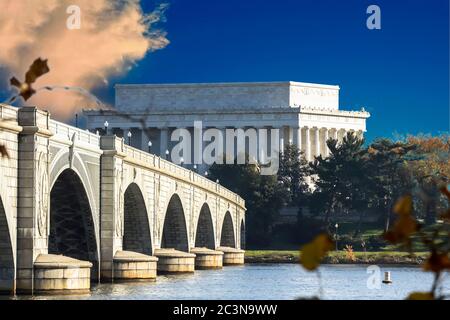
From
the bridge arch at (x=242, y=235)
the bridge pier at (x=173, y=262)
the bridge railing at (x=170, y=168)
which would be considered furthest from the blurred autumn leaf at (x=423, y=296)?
the bridge arch at (x=242, y=235)

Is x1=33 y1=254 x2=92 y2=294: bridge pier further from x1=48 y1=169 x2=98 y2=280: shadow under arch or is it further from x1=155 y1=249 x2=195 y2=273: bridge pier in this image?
x1=155 y1=249 x2=195 y2=273: bridge pier

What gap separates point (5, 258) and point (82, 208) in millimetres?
15332

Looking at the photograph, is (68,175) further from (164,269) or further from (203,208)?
(203,208)

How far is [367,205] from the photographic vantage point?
162m

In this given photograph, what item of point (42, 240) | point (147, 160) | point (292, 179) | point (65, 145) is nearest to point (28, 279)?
point (42, 240)

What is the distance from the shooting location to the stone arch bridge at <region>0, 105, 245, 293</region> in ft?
178

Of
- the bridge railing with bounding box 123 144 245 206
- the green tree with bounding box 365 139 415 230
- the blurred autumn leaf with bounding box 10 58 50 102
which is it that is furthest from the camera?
the green tree with bounding box 365 139 415 230

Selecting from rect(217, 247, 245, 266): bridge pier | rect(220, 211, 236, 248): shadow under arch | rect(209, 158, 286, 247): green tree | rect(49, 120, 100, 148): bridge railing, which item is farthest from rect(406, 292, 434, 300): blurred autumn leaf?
rect(209, 158, 286, 247): green tree

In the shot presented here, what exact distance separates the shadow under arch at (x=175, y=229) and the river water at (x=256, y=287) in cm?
381

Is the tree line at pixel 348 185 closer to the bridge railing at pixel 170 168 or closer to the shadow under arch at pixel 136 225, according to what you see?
the bridge railing at pixel 170 168

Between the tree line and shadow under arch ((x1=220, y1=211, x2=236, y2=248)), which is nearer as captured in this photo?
shadow under arch ((x1=220, y1=211, x2=236, y2=248))

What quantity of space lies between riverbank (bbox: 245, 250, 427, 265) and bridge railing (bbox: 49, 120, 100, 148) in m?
61.5

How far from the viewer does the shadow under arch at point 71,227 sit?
226ft

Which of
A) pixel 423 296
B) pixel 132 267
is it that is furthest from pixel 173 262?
pixel 423 296
